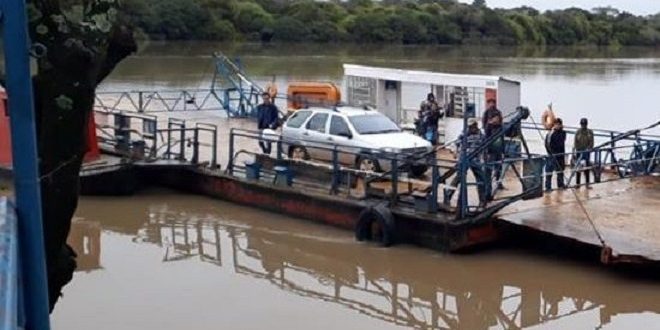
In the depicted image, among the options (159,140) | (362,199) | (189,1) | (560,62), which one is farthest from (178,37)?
(362,199)

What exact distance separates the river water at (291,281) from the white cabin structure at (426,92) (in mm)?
8937

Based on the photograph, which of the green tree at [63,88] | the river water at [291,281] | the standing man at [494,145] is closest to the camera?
the green tree at [63,88]

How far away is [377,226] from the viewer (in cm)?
1480

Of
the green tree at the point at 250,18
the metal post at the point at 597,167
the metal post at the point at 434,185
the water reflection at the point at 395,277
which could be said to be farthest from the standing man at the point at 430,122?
the green tree at the point at 250,18

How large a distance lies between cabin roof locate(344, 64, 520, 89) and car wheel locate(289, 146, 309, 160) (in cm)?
691

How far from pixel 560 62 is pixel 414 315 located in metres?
73.8

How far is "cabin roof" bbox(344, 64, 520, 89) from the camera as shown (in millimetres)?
24345

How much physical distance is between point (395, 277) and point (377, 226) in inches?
62.5

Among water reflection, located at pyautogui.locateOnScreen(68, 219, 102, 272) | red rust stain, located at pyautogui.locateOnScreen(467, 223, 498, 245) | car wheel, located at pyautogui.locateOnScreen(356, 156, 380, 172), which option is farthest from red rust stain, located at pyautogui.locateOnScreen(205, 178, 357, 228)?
water reflection, located at pyautogui.locateOnScreen(68, 219, 102, 272)

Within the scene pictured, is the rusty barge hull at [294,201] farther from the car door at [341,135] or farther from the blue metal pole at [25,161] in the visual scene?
the blue metal pole at [25,161]

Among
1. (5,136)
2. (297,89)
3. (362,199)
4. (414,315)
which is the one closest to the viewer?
(414,315)

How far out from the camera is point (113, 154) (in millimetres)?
20766

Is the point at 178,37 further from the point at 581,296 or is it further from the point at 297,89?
the point at 581,296

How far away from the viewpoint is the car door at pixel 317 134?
18.9 meters
